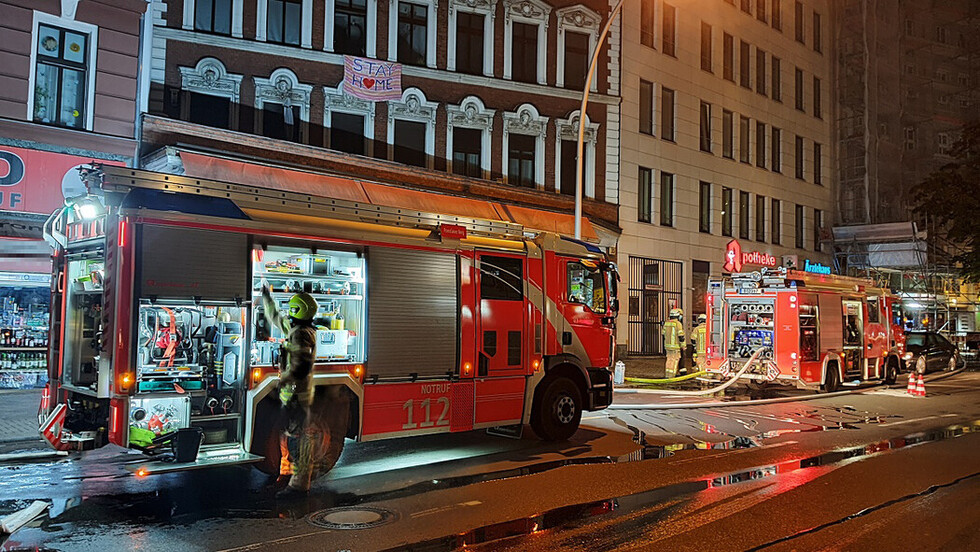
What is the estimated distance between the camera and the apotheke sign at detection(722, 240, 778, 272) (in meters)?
26.6

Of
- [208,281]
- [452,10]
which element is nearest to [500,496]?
[208,281]

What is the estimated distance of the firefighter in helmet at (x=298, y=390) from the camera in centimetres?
746

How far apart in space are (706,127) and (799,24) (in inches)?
370

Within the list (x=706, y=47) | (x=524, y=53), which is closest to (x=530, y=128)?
(x=524, y=53)

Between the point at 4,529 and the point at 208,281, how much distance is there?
8.74 feet

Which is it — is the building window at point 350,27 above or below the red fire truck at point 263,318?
above

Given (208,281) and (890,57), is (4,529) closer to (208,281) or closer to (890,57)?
(208,281)

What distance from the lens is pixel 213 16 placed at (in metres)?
18.9

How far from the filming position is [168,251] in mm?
7250

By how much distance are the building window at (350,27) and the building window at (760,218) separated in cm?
1904

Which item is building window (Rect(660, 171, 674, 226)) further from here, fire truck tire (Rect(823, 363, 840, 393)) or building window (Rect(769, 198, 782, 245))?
fire truck tire (Rect(823, 363, 840, 393))

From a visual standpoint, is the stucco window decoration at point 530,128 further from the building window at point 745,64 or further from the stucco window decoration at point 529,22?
the building window at point 745,64

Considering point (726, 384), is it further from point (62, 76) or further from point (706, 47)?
point (706, 47)

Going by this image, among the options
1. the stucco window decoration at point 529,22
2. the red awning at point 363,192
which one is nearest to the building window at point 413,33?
the stucco window decoration at point 529,22
